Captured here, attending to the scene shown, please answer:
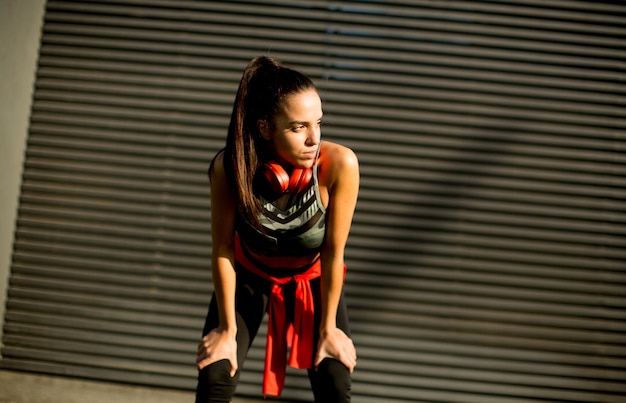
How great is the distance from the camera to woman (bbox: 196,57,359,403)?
2.23m

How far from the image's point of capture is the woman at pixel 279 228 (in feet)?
7.32

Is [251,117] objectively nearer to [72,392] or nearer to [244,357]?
[244,357]

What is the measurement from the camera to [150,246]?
411 cm

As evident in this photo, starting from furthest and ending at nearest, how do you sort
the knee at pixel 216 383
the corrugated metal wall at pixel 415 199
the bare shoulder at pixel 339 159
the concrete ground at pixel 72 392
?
1. the corrugated metal wall at pixel 415 199
2. the concrete ground at pixel 72 392
3. the bare shoulder at pixel 339 159
4. the knee at pixel 216 383

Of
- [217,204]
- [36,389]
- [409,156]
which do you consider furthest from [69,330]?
[409,156]

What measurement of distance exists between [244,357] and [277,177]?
794mm

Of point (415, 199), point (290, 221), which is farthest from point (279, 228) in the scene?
point (415, 199)

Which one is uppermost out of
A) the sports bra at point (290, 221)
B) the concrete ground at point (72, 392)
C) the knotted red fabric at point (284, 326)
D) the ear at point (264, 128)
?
the ear at point (264, 128)

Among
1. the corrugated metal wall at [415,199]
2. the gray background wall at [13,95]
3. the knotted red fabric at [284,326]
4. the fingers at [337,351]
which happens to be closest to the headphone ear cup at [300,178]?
the knotted red fabric at [284,326]

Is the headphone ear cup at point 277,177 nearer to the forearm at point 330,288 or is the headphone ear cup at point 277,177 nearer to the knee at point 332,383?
the forearm at point 330,288

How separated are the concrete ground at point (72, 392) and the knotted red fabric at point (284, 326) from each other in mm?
1659

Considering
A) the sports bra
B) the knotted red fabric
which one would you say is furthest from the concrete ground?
the sports bra

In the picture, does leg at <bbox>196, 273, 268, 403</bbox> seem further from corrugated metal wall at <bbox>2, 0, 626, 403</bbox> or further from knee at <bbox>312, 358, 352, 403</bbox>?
corrugated metal wall at <bbox>2, 0, 626, 403</bbox>

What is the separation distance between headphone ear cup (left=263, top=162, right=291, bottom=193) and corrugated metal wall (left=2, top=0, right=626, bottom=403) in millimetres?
1826
